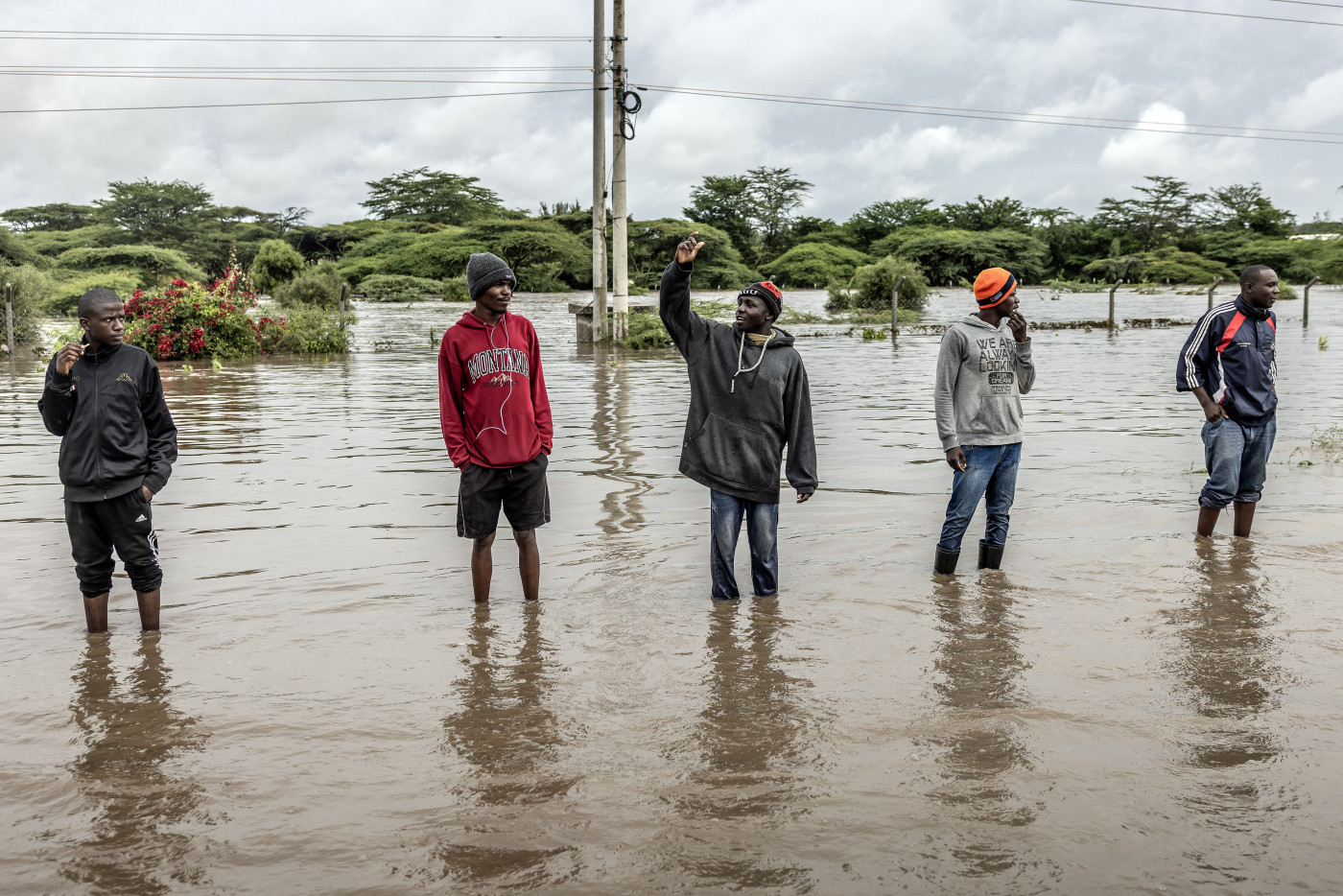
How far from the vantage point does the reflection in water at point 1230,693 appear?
3412 millimetres

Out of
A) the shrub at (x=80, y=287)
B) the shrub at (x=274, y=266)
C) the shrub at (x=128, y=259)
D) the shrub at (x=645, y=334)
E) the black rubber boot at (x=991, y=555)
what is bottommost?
the black rubber boot at (x=991, y=555)

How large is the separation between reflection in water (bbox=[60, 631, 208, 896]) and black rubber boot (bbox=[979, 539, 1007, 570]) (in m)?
4.35

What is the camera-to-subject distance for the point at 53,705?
450 centimetres

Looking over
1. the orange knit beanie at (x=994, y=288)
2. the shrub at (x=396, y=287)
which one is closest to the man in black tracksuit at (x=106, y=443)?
the orange knit beanie at (x=994, y=288)

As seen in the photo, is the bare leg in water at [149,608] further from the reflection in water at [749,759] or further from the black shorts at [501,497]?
the reflection in water at [749,759]

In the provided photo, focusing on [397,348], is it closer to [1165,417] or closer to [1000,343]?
[1165,417]

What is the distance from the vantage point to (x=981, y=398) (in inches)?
250

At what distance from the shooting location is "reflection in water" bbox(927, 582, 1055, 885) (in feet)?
10.8

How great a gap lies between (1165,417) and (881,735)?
1090cm

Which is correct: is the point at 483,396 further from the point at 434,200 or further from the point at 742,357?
the point at 434,200

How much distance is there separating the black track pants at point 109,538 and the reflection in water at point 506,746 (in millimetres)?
1567

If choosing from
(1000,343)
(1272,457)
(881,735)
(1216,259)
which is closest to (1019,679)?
(881,735)

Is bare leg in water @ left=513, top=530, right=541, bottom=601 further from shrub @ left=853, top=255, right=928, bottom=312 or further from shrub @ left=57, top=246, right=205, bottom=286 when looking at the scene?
shrub @ left=57, top=246, right=205, bottom=286

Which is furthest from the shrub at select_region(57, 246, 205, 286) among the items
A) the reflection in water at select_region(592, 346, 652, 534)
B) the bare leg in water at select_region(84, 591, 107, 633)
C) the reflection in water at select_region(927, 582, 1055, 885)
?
the reflection in water at select_region(927, 582, 1055, 885)
